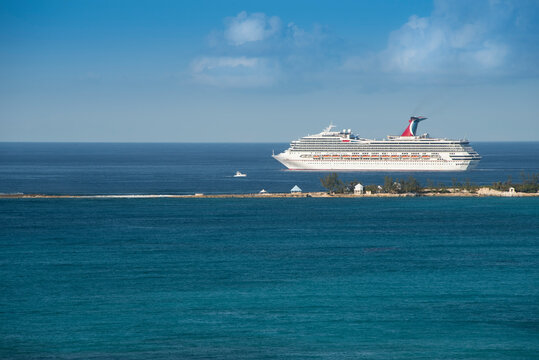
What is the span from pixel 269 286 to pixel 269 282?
3.91 ft

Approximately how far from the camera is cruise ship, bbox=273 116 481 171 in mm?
161625

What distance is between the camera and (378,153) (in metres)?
164

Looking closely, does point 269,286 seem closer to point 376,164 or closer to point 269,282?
point 269,282

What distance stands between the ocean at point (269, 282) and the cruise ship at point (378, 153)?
7134 cm

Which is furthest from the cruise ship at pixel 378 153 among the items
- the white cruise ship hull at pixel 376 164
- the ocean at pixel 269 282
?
the ocean at pixel 269 282

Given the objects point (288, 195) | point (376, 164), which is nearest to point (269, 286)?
point (288, 195)

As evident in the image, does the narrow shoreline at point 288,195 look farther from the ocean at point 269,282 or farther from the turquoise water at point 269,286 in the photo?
the turquoise water at point 269,286

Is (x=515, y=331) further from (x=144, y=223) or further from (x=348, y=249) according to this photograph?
(x=144, y=223)

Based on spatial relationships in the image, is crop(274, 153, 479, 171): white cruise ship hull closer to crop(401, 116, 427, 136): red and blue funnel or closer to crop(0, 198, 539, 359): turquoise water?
crop(401, 116, 427, 136): red and blue funnel

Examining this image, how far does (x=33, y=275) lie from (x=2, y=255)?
28.5 feet

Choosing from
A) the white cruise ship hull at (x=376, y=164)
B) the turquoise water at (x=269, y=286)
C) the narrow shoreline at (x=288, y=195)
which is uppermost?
the white cruise ship hull at (x=376, y=164)

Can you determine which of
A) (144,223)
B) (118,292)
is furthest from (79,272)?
(144,223)

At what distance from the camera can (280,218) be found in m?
82.4

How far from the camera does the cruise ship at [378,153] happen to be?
162 m
